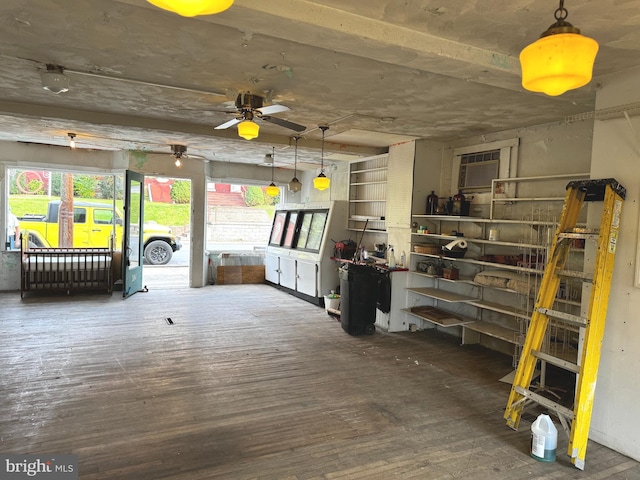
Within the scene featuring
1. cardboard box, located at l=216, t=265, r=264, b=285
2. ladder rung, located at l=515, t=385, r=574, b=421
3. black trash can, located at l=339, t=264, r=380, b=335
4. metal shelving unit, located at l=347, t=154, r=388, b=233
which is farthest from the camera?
cardboard box, located at l=216, t=265, r=264, b=285

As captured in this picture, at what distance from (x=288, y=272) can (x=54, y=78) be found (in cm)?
536

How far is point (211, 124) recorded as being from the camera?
508 centimetres

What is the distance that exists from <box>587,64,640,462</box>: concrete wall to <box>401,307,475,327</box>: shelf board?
204 centimetres

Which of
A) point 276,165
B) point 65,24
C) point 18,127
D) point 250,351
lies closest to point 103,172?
point 18,127

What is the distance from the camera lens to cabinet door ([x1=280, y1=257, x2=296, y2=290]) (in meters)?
7.74

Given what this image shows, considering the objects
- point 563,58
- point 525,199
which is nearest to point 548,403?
point 563,58

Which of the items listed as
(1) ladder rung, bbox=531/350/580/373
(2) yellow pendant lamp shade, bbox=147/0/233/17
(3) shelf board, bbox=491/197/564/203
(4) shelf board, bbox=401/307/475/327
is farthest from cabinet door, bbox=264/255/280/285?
(2) yellow pendant lamp shade, bbox=147/0/233/17

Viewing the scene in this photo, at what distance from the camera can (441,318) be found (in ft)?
16.5

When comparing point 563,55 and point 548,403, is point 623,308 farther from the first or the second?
point 563,55

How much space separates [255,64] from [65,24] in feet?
3.87

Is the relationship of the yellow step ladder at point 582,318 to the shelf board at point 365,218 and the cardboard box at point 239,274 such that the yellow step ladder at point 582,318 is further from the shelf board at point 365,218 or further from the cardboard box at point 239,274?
the cardboard box at point 239,274

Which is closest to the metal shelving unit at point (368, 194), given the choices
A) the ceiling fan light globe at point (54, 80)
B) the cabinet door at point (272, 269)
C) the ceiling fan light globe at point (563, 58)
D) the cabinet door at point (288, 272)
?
the cabinet door at point (288, 272)

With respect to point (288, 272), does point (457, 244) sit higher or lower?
higher

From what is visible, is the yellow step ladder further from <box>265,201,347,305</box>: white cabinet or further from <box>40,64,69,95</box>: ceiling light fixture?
<box>265,201,347,305</box>: white cabinet
